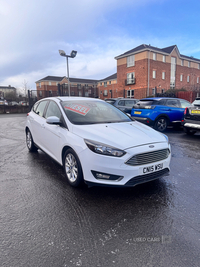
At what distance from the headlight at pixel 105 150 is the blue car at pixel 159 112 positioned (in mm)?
6341

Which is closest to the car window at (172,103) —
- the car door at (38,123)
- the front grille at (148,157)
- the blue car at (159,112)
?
the blue car at (159,112)

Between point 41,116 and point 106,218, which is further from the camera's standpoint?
point 41,116

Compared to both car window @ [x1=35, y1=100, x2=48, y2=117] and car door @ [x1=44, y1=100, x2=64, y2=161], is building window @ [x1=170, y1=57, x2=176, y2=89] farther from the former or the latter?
car door @ [x1=44, y1=100, x2=64, y2=161]

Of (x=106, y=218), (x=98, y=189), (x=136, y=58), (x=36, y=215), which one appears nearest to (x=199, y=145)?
(x=98, y=189)

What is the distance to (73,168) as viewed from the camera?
3273 millimetres

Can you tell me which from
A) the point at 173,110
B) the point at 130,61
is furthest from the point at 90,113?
the point at 130,61

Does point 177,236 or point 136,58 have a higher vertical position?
point 136,58

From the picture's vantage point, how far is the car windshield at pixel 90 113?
370cm

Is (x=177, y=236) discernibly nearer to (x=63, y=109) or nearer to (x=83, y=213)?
(x=83, y=213)

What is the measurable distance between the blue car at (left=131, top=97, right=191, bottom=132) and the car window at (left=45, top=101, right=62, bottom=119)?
5.47 metres

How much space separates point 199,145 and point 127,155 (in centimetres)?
482

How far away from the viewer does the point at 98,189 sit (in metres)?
3.33

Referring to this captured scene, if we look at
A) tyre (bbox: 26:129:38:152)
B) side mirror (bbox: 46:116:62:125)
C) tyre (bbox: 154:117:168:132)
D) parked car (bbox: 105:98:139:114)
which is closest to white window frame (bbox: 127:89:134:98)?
parked car (bbox: 105:98:139:114)

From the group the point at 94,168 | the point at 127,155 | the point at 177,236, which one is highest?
the point at 127,155
